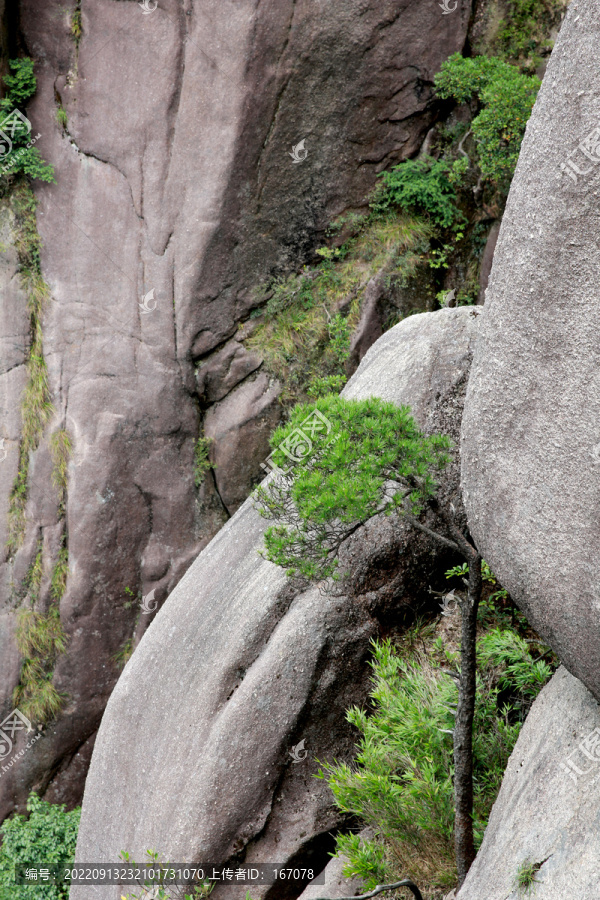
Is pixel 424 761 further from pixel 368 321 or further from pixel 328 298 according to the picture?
pixel 328 298

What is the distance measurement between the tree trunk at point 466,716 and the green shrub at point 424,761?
24 cm

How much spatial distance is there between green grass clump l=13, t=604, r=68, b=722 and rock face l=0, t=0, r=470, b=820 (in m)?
0.15

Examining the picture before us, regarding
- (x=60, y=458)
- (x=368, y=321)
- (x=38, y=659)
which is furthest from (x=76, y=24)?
(x=38, y=659)

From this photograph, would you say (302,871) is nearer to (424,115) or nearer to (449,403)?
(449,403)

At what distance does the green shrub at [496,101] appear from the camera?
277 inches

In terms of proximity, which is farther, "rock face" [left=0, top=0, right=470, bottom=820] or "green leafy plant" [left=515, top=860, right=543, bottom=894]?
"rock face" [left=0, top=0, right=470, bottom=820]

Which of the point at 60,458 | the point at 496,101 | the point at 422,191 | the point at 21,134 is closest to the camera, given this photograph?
the point at 496,101

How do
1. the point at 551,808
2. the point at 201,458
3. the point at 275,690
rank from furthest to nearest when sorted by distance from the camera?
the point at 201,458
the point at 275,690
the point at 551,808

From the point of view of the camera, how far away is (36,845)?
8.17 metres

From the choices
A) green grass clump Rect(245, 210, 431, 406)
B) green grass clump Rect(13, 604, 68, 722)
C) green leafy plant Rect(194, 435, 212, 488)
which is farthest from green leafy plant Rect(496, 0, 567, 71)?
green grass clump Rect(13, 604, 68, 722)

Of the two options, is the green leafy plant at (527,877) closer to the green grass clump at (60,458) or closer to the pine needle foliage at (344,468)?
the pine needle foliage at (344,468)

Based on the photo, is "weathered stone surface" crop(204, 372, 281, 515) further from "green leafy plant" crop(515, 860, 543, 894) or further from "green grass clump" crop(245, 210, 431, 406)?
"green leafy plant" crop(515, 860, 543, 894)

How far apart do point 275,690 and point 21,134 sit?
7.11 meters

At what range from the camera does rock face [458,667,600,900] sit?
3.29 metres
